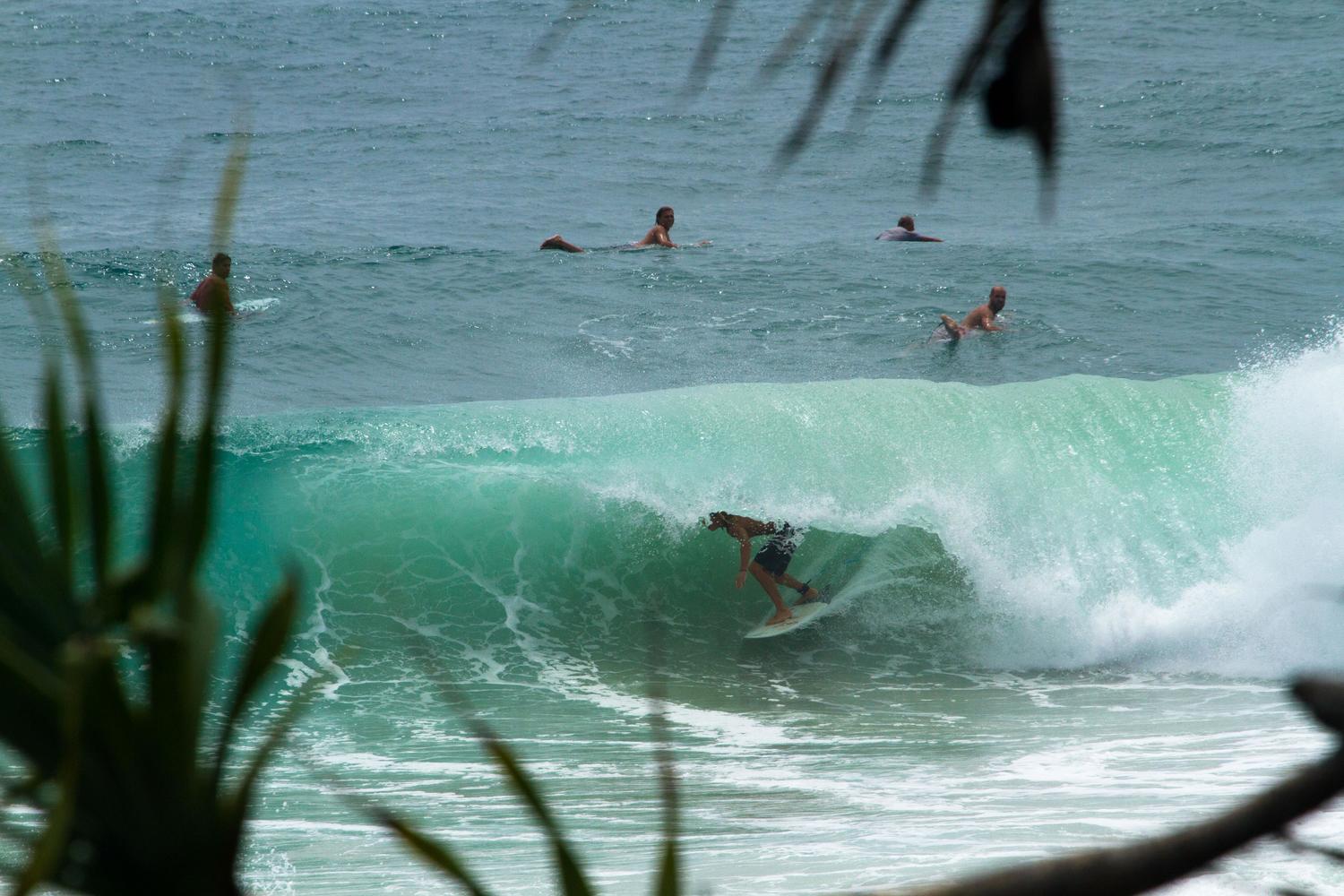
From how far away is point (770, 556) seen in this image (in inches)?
432

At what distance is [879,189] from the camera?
25.8 m

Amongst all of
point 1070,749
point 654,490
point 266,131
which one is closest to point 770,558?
point 654,490

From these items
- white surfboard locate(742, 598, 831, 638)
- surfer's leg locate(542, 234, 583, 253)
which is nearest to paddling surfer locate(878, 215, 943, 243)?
surfer's leg locate(542, 234, 583, 253)

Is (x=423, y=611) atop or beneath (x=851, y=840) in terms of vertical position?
beneath

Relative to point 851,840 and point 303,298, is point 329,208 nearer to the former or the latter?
point 303,298

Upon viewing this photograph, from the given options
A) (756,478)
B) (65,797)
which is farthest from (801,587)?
(65,797)

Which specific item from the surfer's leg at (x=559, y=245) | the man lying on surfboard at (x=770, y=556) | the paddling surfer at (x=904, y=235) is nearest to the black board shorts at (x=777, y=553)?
the man lying on surfboard at (x=770, y=556)

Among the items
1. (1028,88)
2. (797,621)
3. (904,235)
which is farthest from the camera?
(904,235)

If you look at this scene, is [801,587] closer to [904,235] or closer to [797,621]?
[797,621]

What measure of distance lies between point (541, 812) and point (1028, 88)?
24.2 inches

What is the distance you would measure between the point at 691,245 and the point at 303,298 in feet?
20.1

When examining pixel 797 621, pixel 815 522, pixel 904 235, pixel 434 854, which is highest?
pixel 434 854

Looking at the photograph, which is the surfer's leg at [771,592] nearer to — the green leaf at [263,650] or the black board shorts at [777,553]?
the black board shorts at [777,553]

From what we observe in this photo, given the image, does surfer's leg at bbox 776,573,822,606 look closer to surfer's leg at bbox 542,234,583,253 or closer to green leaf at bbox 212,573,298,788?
green leaf at bbox 212,573,298,788
